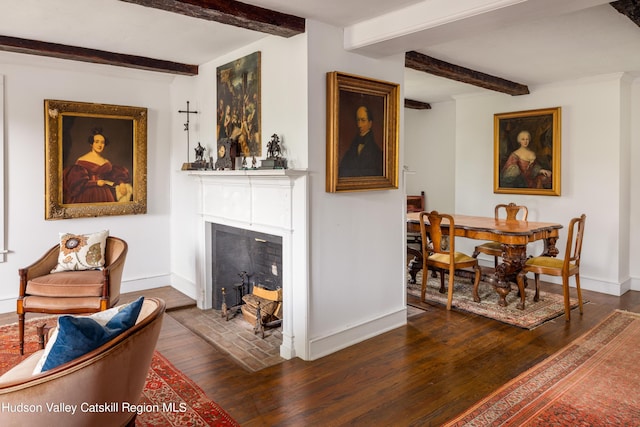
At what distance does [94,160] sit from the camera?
15.8ft

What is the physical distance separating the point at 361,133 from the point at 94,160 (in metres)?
3.05

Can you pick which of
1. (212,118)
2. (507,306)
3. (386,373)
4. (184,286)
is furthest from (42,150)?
(507,306)

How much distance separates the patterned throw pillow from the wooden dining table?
11.1 feet

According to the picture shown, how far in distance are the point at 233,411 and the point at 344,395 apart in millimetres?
684

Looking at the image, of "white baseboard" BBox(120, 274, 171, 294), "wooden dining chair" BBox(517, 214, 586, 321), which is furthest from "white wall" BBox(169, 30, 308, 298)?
"wooden dining chair" BBox(517, 214, 586, 321)

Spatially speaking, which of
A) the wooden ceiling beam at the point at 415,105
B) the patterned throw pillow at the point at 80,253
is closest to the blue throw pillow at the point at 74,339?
the patterned throw pillow at the point at 80,253

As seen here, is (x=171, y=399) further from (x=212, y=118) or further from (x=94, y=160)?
(x=94, y=160)

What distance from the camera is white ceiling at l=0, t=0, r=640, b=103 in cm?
284

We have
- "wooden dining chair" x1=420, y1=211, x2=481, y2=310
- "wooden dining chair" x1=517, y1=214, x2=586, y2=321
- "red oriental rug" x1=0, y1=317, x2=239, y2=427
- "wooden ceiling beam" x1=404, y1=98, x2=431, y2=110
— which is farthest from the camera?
"wooden ceiling beam" x1=404, y1=98, x2=431, y2=110

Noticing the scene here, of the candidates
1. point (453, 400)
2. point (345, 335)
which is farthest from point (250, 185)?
point (453, 400)

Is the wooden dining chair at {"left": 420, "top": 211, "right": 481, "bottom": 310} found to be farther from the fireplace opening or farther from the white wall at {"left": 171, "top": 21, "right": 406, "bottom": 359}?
the fireplace opening

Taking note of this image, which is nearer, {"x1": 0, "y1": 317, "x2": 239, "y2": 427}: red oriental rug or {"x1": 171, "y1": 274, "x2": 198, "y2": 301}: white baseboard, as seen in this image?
{"x1": 0, "y1": 317, "x2": 239, "y2": 427}: red oriental rug

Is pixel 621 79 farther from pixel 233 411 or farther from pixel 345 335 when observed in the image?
pixel 233 411

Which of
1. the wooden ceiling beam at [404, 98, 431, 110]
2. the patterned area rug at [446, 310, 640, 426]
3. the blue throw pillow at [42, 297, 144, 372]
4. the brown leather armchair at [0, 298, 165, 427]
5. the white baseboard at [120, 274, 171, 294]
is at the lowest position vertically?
the patterned area rug at [446, 310, 640, 426]
